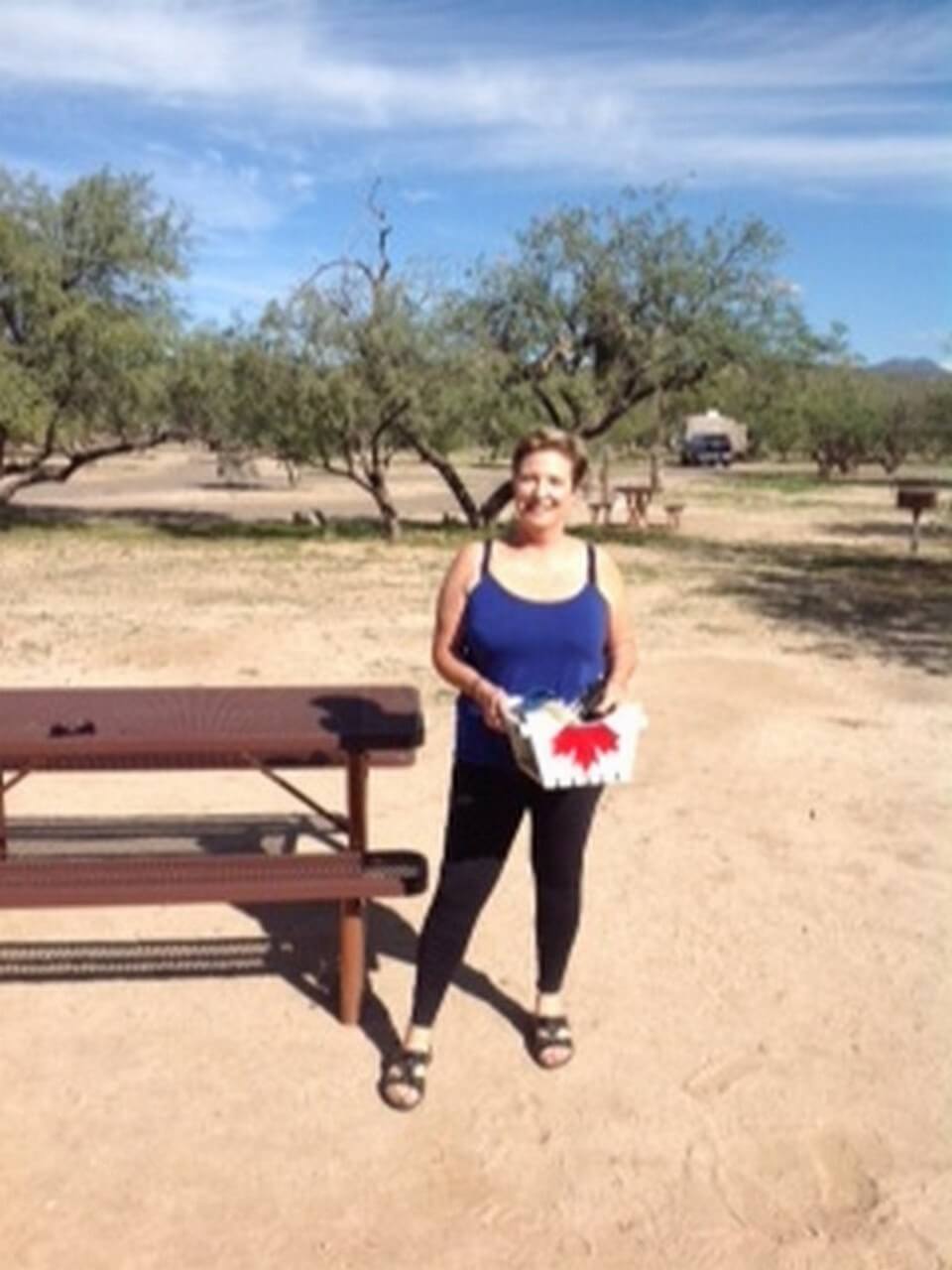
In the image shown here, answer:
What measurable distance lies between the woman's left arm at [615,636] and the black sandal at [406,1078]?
1083 millimetres

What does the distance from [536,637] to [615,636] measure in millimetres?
239

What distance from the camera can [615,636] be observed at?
116 inches

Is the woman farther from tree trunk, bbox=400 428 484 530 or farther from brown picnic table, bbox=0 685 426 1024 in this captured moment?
tree trunk, bbox=400 428 484 530

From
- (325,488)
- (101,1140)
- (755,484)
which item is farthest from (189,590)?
(755,484)

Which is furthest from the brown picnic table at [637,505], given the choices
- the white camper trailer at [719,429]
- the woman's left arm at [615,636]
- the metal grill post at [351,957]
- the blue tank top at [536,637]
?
the white camper trailer at [719,429]

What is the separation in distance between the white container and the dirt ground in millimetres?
924

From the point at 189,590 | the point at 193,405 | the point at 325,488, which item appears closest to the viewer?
the point at 189,590

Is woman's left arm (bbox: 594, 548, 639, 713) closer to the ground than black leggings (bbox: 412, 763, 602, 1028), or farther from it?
farther from it

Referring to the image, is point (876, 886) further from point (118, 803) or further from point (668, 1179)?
point (118, 803)

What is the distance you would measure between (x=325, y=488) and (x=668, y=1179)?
35.4 metres

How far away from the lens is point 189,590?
42.3 feet

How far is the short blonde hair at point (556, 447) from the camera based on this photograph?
2.82 m

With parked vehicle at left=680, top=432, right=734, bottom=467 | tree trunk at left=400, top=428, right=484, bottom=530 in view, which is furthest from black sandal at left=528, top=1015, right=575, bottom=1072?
parked vehicle at left=680, top=432, right=734, bottom=467

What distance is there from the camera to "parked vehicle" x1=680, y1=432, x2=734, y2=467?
62.9 meters
